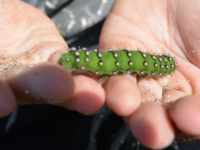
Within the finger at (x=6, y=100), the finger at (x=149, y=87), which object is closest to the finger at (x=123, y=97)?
the finger at (x=149, y=87)

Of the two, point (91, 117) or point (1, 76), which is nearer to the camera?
point (1, 76)

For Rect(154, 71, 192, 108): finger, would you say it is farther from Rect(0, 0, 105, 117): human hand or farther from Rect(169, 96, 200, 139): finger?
Rect(0, 0, 105, 117): human hand

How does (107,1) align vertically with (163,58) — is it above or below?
above

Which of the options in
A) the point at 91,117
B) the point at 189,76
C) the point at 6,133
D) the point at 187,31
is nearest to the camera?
the point at 189,76

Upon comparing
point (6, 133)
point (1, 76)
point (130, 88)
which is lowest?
point (6, 133)

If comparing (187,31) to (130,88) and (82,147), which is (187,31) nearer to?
(130,88)

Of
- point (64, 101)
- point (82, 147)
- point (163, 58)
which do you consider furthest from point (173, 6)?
point (82, 147)

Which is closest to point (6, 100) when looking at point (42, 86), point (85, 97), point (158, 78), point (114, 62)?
point (42, 86)
